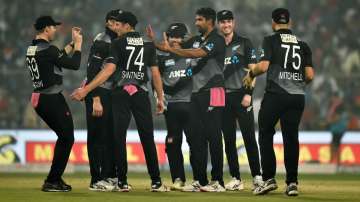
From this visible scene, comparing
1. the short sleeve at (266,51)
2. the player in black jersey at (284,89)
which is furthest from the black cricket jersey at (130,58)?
the short sleeve at (266,51)

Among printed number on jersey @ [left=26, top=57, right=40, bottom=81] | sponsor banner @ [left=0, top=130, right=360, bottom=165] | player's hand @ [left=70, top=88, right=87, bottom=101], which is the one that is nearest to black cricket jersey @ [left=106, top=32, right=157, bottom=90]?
player's hand @ [left=70, top=88, right=87, bottom=101]

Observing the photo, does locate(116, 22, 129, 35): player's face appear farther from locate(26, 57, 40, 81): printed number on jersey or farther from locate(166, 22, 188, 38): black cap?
locate(26, 57, 40, 81): printed number on jersey

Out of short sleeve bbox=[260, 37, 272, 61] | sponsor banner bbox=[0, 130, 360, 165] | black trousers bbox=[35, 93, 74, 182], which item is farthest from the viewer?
sponsor banner bbox=[0, 130, 360, 165]

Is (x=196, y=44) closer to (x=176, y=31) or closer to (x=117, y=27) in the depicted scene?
(x=176, y=31)

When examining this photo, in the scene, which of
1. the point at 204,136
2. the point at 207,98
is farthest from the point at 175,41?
the point at 204,136

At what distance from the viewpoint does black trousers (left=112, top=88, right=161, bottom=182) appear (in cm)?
1262

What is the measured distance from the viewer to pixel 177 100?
13.6 metres

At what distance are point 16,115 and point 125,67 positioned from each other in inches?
448

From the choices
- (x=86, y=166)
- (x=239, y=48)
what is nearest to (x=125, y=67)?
(x=239, y=48)

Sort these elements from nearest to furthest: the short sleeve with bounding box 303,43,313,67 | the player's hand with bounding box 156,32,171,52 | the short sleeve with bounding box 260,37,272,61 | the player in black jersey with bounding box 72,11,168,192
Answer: the short sleeve with bounding box 260,37,272,61
the short sleeve with bounding box 303,43,313,67
the player in black jersey with bounding box 72,11,168,192
the player's hand with bounding box 156,32,171,52

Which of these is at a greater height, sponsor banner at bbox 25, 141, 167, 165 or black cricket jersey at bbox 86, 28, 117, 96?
black cricket jersey at bbox 86, 28, 117, 96

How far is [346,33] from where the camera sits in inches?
1080

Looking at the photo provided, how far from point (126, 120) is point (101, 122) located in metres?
0.57

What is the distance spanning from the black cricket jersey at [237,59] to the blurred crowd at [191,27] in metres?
9.86
